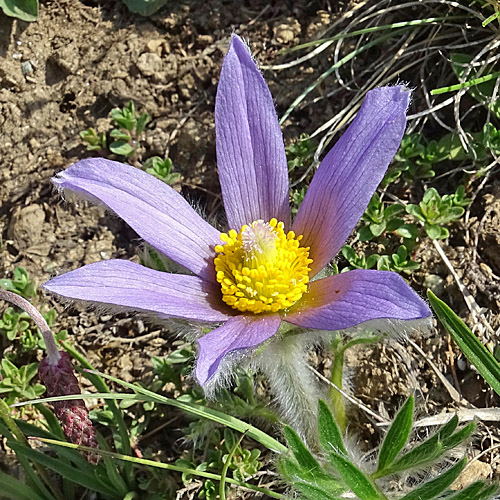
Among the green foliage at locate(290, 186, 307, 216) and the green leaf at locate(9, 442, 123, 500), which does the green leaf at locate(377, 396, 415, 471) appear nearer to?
the green leaf at locate(9, 442, 123, 500)

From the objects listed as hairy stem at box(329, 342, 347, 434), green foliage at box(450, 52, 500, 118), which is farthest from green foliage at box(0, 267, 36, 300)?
green foliage at box(450, 52, 500, 118)

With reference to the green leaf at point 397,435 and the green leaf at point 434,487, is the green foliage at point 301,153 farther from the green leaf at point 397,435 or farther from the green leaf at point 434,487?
the green leaf at point 434,487

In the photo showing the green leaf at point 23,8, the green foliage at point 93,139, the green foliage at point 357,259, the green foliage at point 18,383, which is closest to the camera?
the green foliage at point 18,383

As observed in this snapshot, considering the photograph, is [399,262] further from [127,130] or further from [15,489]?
[15,489]

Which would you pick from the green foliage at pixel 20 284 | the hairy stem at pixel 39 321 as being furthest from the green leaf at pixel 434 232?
the green foliage at pixel 20 284

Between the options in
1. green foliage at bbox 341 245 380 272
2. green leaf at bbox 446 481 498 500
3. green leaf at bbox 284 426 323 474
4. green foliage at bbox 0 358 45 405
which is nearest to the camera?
green leaf at bbox 446 481 498 500

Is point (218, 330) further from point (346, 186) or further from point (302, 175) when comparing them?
point (302, 175)

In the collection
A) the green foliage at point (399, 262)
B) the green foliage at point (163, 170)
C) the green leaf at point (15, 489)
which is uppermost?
the green foliage at point (163, 170)
